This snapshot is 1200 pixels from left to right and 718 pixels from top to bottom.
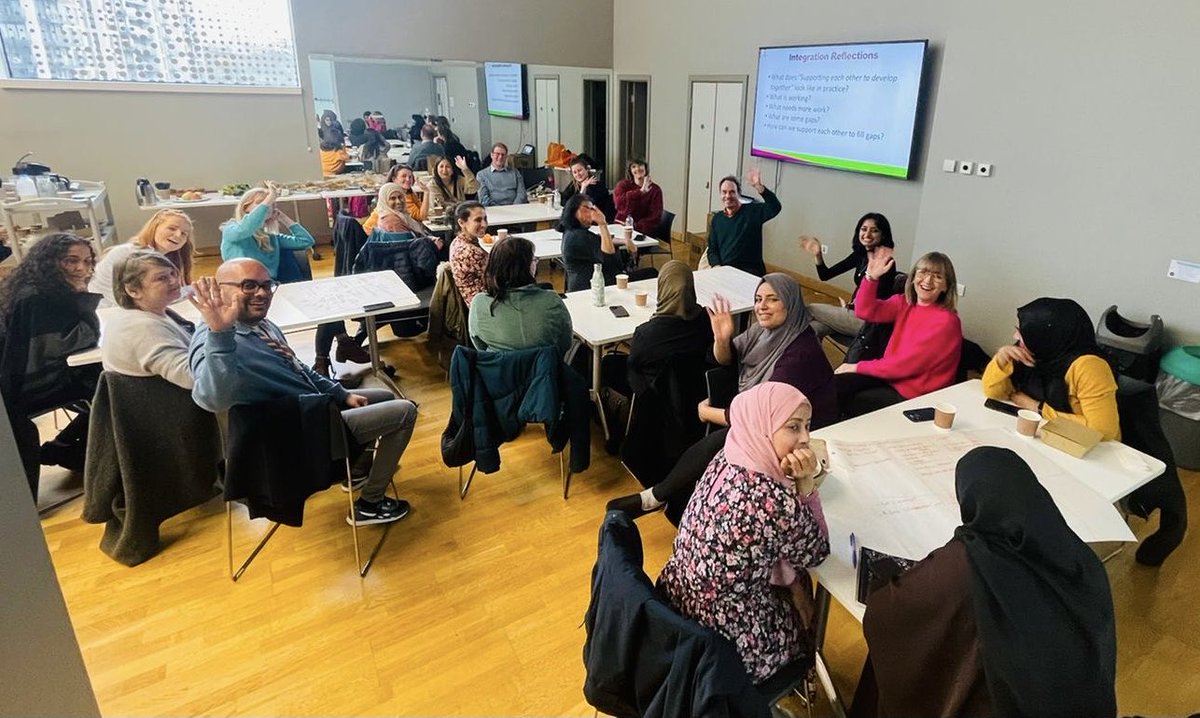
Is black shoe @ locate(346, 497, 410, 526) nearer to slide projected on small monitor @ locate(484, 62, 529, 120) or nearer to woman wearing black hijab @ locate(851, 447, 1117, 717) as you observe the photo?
woman wearing black hijab @ locate(851, 447, 1117, 717)

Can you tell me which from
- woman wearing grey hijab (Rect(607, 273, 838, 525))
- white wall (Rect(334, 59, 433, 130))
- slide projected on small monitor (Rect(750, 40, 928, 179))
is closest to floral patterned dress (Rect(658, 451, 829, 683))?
woman wearing grey hijab (Rect(607, 273, 838, 525))

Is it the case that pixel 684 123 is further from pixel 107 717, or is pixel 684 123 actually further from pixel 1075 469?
pixel 107 717

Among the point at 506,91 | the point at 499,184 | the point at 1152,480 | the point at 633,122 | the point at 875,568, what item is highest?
the point at 506,91

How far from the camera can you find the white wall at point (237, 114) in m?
6.36

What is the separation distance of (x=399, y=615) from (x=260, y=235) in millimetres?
2667

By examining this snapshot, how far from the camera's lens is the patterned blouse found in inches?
154

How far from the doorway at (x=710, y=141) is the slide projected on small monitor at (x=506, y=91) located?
4.27 meters

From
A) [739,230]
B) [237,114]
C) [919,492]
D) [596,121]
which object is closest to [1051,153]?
[739,230]

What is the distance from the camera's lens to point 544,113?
1069 cm

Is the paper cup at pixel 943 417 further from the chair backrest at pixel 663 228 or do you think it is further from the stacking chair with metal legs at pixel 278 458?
the chair backrest at pixel 663 228

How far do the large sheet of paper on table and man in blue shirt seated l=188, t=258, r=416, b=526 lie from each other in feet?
5.89

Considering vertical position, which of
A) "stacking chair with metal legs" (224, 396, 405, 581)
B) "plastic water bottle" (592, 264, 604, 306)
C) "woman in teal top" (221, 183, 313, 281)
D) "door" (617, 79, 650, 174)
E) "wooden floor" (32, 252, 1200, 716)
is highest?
"door" (617, 79, 650, 174)

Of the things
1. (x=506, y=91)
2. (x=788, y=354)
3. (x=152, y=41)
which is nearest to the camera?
(x=788, y=354)

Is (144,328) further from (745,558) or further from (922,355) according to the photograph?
(922,355)
